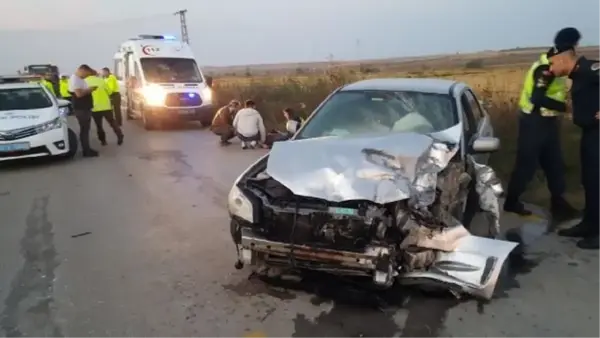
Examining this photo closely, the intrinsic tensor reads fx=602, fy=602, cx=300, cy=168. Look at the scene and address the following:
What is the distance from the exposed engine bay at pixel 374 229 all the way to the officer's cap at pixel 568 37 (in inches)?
89.1

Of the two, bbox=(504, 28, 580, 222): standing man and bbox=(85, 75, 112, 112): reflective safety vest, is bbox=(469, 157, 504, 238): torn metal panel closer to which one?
bbox=(504, 28, 580, 222): standing man

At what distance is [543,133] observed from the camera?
6613 millimetres

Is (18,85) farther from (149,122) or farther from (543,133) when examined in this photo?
(543,133)

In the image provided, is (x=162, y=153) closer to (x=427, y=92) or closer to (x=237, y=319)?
(x=427, y=92)

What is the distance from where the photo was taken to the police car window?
1112cm

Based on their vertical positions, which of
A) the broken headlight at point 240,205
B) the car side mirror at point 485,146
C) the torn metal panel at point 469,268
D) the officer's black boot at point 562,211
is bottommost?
the officer's black boot at point 562,211

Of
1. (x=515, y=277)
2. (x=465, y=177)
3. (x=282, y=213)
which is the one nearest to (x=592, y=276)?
(x=515, y=277)

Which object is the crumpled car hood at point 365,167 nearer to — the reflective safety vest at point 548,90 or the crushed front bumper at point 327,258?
the crushed front bumper at point 327,258

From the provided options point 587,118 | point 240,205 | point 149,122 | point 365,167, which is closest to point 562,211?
point 587,118

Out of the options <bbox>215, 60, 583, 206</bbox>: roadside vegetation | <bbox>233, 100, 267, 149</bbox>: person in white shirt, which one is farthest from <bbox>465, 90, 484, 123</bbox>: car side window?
<bbox>233, 100, 267, 149</bbox>: person in white shirt

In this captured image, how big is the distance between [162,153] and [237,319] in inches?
344

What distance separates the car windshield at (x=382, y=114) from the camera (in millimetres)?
5766

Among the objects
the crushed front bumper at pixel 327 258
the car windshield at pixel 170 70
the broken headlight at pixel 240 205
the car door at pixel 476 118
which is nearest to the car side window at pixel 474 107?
the car door at pixel 476 118

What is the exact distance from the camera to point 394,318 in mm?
4297
